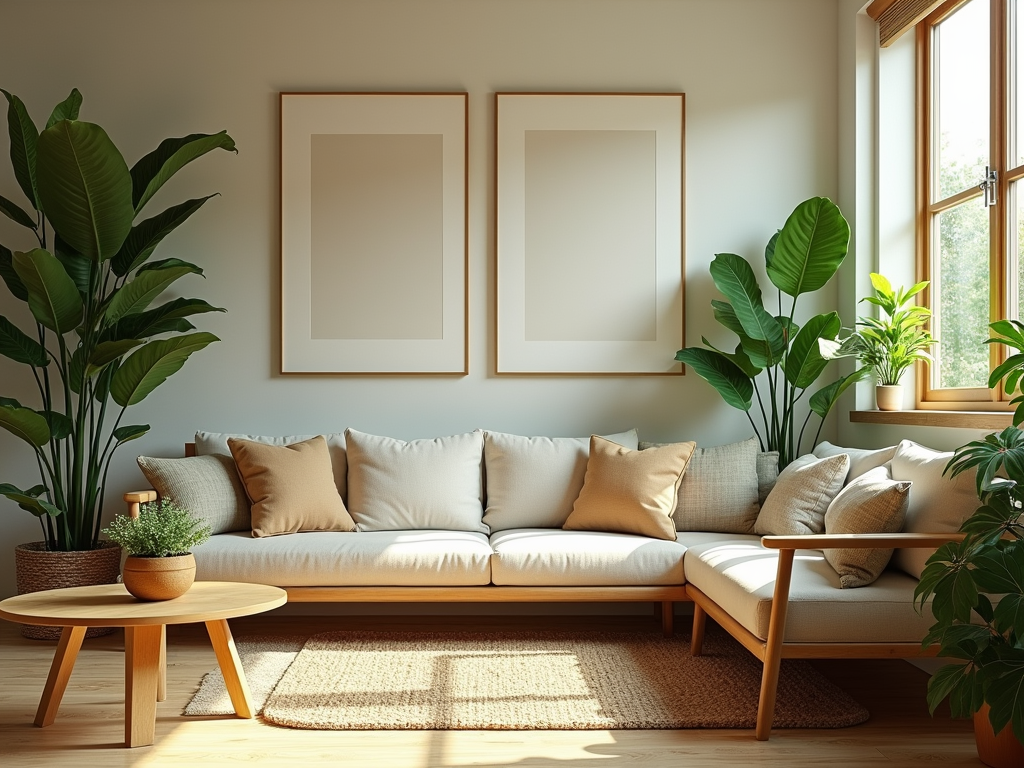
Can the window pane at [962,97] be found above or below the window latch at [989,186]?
above

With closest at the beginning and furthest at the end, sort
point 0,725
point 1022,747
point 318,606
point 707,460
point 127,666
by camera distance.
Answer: point 1022,747 → point 127,666 → point 0,725 → point 707,460 → point 318,606

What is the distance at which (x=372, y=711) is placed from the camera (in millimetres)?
3068

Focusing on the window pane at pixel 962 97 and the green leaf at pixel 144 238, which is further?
the green leaf at pixel 144 238

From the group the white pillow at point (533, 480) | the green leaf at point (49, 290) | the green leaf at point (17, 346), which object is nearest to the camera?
the green leaf at point (49, 290)

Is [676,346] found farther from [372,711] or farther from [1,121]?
[1,121]

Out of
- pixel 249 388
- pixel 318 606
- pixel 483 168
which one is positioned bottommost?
pixel 318 606

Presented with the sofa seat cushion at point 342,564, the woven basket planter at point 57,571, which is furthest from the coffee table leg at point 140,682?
the woven basket planter at point 57,571

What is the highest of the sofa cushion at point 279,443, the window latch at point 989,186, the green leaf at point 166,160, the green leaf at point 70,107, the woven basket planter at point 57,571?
the green leaf at point 70,107

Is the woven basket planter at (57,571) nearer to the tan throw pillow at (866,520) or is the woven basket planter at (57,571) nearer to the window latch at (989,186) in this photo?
the tan throw pillow at (866,520)

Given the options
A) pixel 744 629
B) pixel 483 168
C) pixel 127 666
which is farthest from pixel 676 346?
pixel 127 666

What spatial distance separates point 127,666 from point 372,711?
770 mm

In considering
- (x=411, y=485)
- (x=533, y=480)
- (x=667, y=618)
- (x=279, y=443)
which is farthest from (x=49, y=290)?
(x=667, y=618)

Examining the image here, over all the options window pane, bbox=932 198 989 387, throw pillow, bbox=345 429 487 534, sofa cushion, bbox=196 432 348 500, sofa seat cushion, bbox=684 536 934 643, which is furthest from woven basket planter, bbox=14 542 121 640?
window pane, bbox=932 198 989 387

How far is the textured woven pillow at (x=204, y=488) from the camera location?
4008 millimetres
